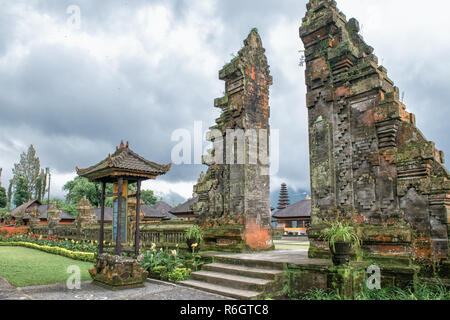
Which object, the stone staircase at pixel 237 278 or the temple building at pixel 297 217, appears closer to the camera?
the stone staircase at pixel 237 278

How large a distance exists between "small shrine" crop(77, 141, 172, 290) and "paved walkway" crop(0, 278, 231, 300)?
30cm

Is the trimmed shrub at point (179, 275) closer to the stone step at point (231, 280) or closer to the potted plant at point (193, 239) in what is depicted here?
the stone step at point (231, 280)

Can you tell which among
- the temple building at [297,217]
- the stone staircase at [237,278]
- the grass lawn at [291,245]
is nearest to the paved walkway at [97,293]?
the stone staircase at [237,278]

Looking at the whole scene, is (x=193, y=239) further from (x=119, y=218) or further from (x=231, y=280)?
(x=231, y=280)

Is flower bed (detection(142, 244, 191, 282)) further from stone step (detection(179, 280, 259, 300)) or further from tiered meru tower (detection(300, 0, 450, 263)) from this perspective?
tiered meru tower (detection(300, 0, 450, 263))

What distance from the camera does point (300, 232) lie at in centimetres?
3266

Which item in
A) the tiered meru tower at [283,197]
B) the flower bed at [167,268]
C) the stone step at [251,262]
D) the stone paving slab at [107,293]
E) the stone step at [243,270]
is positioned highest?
the tiered meru tower at [283,197]

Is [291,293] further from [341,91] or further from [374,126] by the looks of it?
[341,91]

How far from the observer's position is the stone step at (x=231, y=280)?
6.47 meters

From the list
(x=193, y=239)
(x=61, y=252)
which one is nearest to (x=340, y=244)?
(x=193, y=239)

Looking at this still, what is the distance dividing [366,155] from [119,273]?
21.1 feet

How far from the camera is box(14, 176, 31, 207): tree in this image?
5342 centimetres

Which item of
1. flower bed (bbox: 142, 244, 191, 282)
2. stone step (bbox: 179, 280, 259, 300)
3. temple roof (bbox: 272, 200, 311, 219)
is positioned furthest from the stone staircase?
temple roof (bbox: 272, 200, 311, 219)
